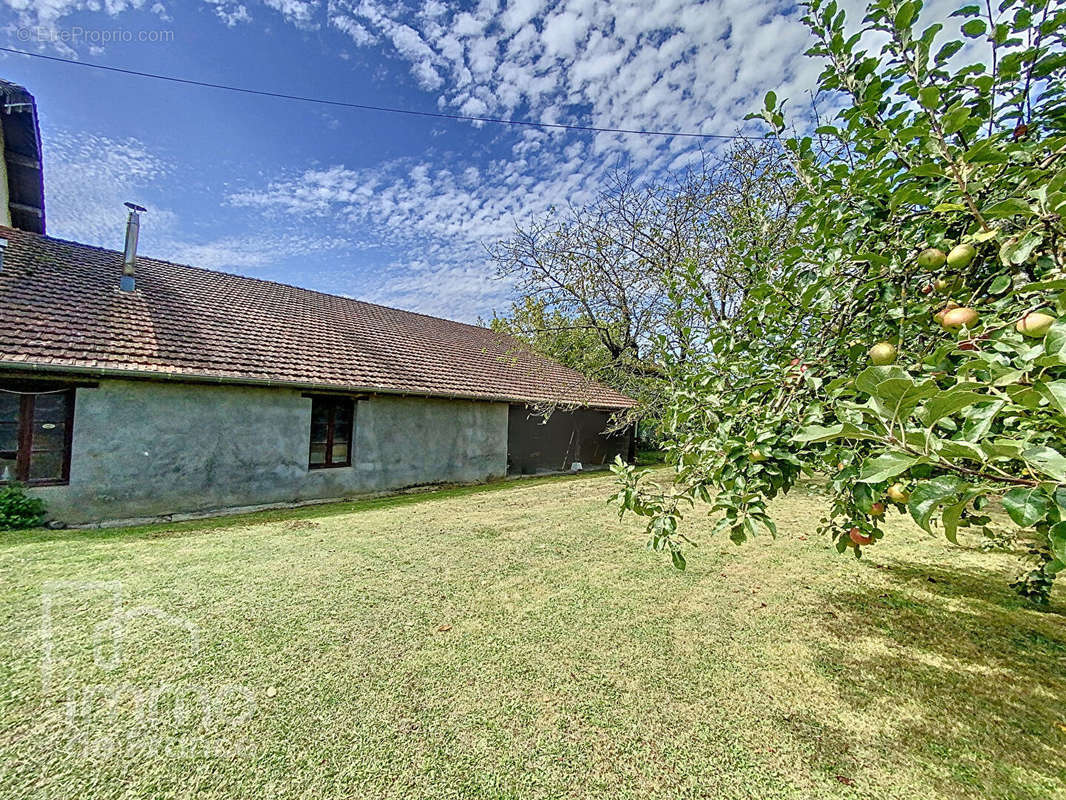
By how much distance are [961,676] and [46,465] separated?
451 inches

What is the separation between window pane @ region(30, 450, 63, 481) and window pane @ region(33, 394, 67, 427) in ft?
1.58

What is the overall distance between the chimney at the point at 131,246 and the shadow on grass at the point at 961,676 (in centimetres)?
1333

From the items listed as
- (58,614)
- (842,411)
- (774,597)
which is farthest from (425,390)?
(842,411)

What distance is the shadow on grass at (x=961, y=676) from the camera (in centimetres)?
235

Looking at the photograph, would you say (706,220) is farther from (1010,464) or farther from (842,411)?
(842,411)

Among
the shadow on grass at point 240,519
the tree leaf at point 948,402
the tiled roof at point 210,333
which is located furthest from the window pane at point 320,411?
the tree leaf at point 948,402

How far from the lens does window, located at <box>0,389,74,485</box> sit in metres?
6.68

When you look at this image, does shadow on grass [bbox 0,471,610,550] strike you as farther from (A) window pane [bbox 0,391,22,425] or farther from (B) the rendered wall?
(B) the rendered wall

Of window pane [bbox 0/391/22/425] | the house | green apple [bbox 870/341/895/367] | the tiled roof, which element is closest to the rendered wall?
the house

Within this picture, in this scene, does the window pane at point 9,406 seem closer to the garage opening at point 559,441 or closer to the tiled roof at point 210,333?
the tiled roof at point 210,333

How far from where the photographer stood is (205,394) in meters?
8.11

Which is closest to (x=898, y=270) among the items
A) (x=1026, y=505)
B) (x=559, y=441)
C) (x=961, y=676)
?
(x=1026, y=505)

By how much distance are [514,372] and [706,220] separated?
870 centimetres

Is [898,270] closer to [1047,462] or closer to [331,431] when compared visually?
[1047,462]
